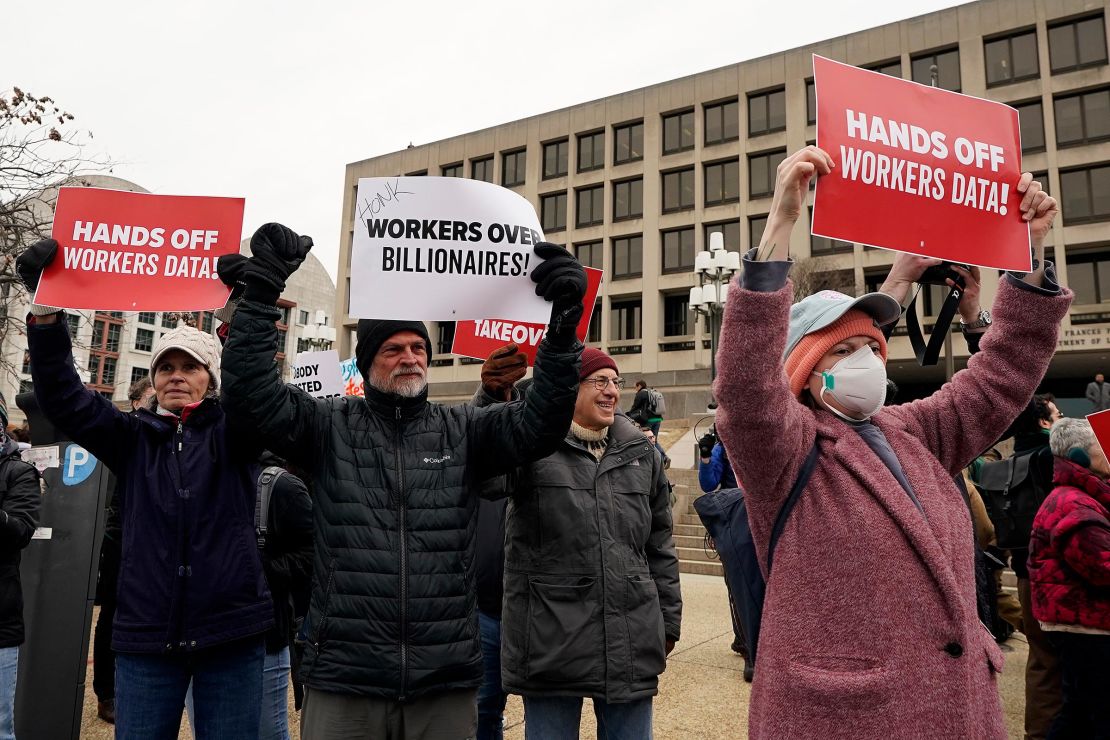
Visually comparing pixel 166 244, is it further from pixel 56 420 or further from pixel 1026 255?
pixel 1026 255

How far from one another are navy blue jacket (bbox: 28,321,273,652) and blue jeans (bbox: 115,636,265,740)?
0.10 m

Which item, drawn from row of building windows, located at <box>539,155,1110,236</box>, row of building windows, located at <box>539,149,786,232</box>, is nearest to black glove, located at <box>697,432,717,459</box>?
row of building windows, located at <box>539,155,1110,236</box>

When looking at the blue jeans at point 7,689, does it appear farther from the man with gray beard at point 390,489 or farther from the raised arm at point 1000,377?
the raised arm at point 1000,377

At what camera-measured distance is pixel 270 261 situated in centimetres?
266

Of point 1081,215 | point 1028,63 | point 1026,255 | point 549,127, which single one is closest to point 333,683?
point 1026,255

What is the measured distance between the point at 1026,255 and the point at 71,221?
3.88 meters

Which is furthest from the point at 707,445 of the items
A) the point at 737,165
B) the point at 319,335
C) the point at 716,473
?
the point at 737,165

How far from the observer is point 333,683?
2453mm

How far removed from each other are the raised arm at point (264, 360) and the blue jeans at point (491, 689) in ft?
5.10

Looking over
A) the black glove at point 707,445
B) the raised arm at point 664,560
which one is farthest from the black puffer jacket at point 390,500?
the black glove at point 707,445

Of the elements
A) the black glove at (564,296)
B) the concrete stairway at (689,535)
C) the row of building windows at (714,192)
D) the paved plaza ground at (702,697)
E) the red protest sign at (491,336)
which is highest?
the row of building windows at (714,192)

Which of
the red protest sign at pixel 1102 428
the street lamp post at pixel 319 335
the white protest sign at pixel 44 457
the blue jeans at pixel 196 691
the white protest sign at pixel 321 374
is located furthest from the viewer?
the street lamp post at pixel 319 335

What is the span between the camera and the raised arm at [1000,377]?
2.24 meters

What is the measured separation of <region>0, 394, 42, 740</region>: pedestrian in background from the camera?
3.52m
